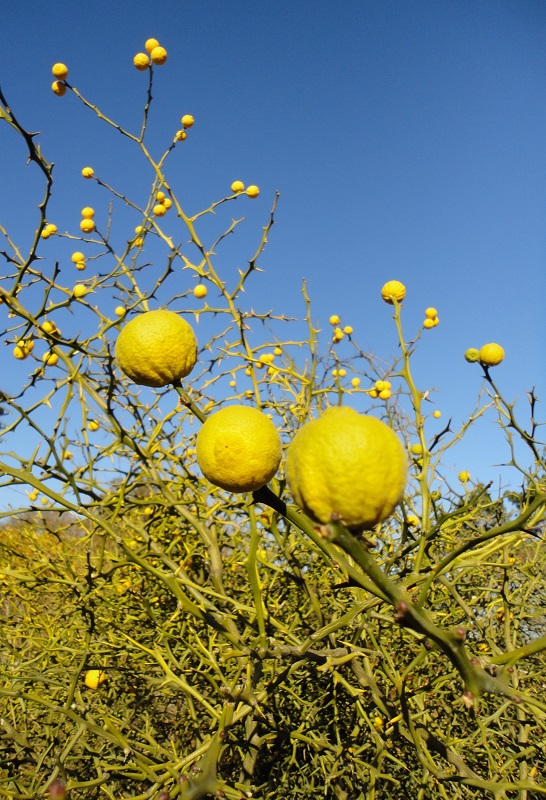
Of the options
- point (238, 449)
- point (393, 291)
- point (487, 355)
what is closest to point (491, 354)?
point (487, 355)

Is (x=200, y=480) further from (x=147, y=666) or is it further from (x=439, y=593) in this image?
(x=439, y=593)

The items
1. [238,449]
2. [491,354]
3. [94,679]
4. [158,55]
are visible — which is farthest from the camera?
[158,55]

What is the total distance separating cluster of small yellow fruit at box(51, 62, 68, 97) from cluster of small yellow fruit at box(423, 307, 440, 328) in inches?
55.7

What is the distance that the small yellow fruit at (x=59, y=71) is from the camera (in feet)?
5.83

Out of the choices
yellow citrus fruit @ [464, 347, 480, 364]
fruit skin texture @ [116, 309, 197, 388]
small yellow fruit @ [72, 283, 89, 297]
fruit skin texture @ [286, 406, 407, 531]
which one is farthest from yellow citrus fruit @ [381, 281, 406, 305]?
small yellow fruit @ [72, 283, 89, 297]

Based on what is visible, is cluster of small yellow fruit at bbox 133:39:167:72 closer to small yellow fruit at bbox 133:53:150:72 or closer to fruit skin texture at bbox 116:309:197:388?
small yellow fruit at bbox 133:53:150:72

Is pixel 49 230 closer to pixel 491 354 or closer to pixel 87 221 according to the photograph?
pixel 87 221

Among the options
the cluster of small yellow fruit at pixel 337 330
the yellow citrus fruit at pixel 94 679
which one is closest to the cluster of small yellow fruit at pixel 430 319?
the cluster of small yellow fruit at pixel 337 330

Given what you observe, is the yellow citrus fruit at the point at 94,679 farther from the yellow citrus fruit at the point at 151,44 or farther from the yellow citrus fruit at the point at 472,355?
the yellow citrus fruit at the point at 151,44

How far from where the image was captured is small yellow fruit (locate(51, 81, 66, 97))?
5.99 ft

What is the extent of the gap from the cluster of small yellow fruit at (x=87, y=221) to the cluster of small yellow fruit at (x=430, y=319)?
1325 millimetres

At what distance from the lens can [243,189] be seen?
7.23ft

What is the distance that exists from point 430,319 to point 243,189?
2.90ft

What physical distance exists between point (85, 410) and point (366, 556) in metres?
1.56
